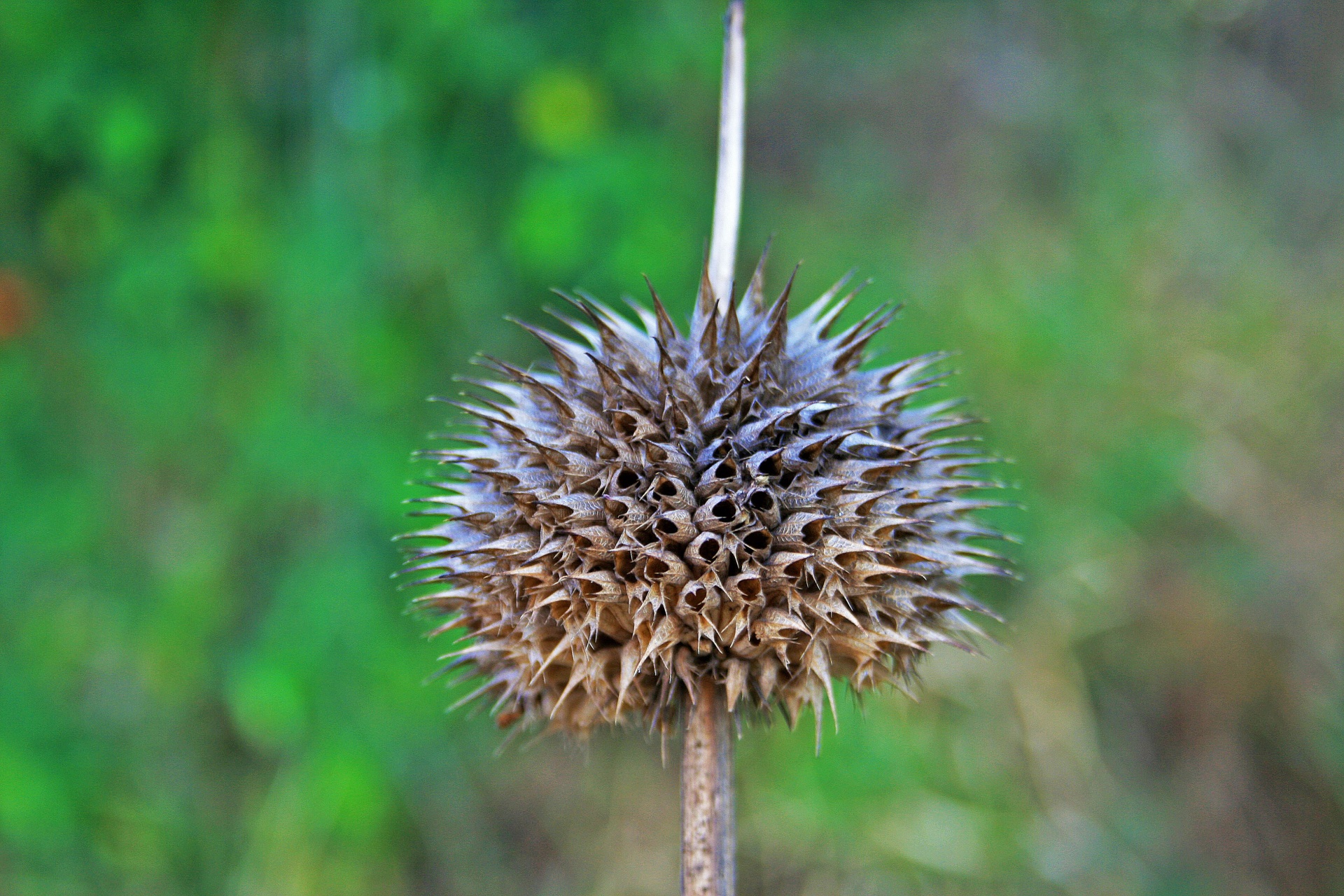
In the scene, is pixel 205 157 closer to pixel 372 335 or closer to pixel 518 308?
pixel 372 335

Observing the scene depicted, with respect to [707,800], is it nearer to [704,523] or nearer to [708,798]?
[708,798]

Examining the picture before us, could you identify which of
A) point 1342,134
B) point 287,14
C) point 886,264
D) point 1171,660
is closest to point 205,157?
point 287,14

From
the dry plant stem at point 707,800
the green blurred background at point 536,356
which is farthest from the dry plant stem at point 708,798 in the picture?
the green blurred background at point 536,356

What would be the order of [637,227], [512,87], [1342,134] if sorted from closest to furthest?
[637,227] < [512,87] < [1342,134]

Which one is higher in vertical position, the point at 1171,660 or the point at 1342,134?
the point at 1342,134

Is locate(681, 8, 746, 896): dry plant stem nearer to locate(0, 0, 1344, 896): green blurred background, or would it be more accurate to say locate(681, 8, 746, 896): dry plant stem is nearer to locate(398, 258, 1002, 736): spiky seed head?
locate(398, 258, 1002, 736): spiky seed head

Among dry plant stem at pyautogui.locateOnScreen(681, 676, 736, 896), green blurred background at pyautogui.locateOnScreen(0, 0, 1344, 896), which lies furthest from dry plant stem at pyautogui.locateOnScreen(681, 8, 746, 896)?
green blurred background at pyautogui.locateOnScreen(0, 0, 1344, 896)

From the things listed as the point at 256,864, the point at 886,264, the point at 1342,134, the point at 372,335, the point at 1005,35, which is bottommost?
the point at 256,864
